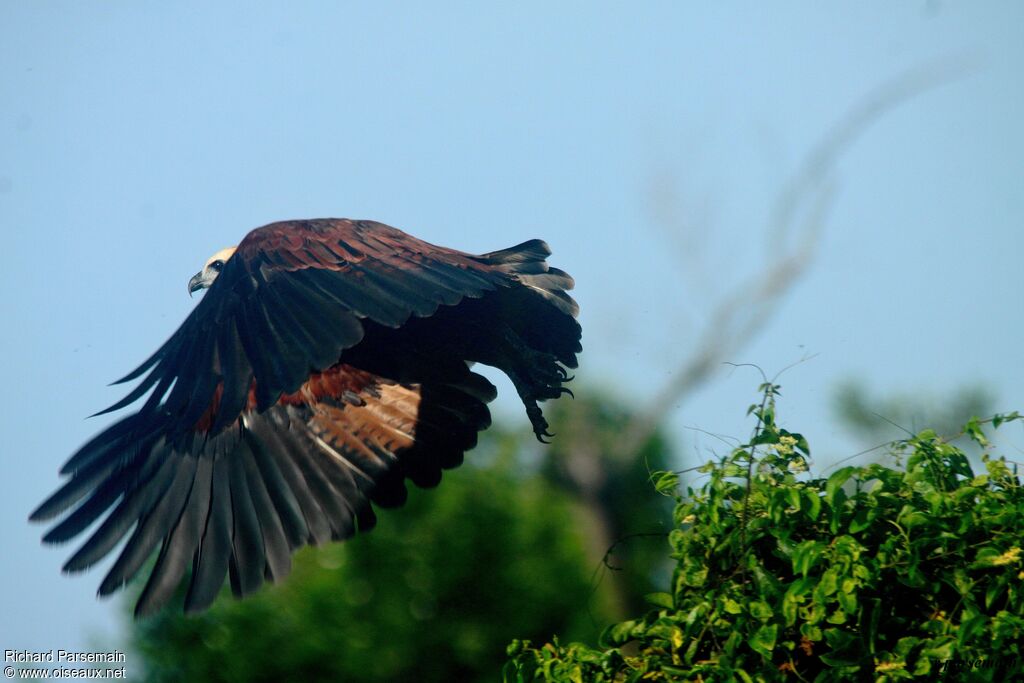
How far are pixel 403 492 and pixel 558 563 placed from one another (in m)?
9.21

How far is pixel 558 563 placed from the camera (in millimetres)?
14008

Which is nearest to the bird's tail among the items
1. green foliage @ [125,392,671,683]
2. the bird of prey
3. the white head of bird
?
the bird of prey

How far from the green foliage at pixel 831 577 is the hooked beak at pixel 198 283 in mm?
3765

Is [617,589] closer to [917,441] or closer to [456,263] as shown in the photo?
[456,263]

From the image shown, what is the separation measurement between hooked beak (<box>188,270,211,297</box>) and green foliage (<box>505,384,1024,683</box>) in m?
3.77

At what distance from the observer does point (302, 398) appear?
5.14m

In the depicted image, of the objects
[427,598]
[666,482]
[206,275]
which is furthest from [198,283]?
[427,598]

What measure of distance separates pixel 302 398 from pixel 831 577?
9.96ft

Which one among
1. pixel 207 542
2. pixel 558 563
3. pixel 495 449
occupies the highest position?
pixel 495 449

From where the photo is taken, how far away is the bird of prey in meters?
4.32

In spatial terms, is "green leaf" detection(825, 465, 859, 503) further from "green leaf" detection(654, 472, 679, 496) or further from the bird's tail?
the bird's tail

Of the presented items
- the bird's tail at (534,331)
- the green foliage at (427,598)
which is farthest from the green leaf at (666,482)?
the green foliage at (427,598)

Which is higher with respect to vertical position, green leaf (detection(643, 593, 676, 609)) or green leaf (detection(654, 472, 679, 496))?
green leaf (detection(654, 472, 679, 496))

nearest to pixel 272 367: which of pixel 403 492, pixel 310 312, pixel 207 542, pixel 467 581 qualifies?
pixel 310 312
